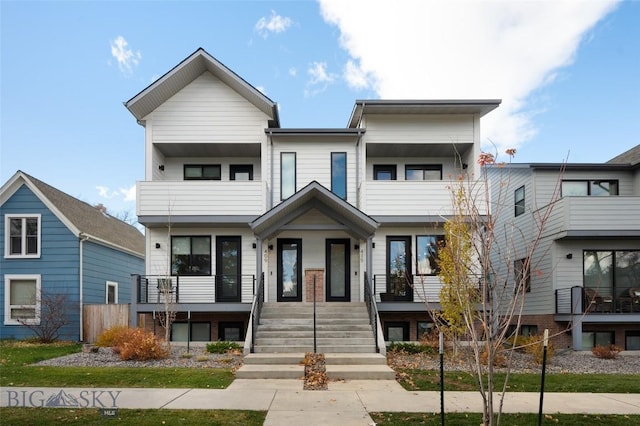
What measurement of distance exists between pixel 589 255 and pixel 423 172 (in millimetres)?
6811

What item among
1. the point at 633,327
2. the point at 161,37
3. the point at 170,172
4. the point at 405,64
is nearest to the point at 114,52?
the point at 161,37

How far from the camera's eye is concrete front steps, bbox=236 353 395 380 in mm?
11414

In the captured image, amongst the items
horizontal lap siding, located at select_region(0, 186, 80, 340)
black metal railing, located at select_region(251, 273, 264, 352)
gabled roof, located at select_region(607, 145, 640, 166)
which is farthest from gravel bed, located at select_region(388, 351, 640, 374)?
horizontal lap siding, located at select_region(0, 186, 80, 340)

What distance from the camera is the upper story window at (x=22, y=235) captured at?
778 inches

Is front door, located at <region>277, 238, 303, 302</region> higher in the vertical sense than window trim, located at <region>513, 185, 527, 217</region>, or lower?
lower

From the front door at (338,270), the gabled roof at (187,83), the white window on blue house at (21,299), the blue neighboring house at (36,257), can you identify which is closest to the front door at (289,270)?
the front door at (338,270)

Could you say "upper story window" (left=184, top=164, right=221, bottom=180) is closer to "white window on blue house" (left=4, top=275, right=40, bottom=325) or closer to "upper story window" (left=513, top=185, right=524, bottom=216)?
"white window on blue house" (left=4, top=275, right=40, bottom=325)

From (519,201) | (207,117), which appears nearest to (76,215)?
(207,117)

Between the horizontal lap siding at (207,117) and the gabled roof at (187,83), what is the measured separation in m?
0.20

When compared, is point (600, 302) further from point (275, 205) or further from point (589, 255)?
point (275, 205)

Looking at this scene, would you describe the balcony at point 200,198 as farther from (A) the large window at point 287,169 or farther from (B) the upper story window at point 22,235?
(B) the upper story window at point 22,235

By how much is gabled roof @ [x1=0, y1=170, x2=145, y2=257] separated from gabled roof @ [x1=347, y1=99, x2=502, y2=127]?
12317 mm
